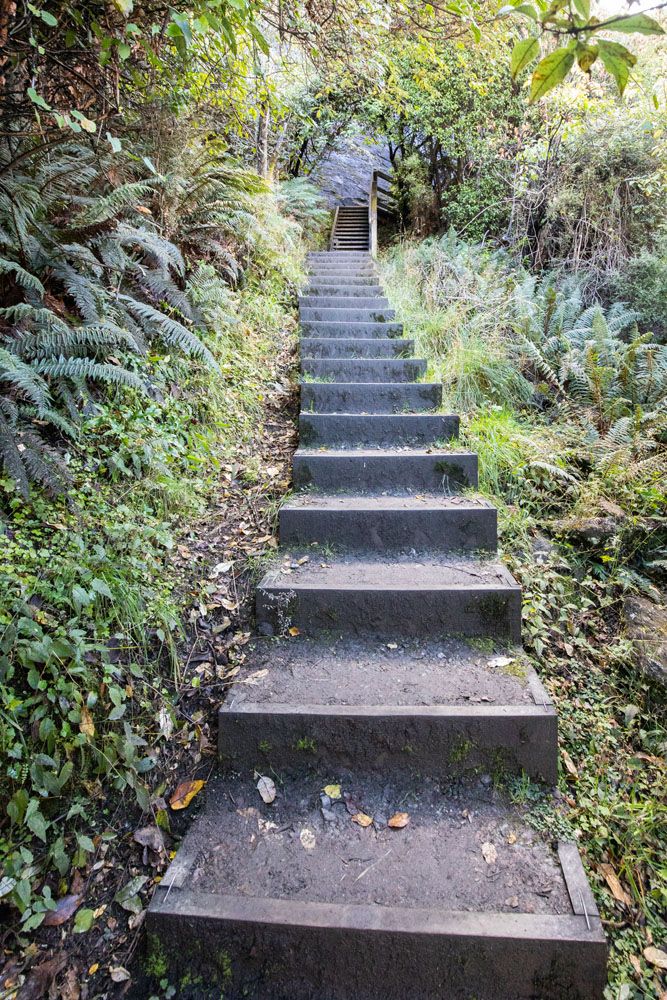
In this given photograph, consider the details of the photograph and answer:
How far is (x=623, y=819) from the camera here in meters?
1.85

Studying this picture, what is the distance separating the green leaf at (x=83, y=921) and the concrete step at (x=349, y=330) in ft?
15.0

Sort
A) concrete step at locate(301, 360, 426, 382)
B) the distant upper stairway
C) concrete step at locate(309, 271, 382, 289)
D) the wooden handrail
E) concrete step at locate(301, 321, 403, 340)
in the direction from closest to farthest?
concrete step at locate(301, 360, 426, 382) → concrete step at locate(301, 321, 403, 340) → concrete step at locate(309, 271, 382, 289) → the distant upper stairway → the wooden handrail

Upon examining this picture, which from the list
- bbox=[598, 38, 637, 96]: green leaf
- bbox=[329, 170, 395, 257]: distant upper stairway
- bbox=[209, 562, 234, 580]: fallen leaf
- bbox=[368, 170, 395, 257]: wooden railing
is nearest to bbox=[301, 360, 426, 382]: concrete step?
bbox=[209, 562, 234, 580]: fallen leaf

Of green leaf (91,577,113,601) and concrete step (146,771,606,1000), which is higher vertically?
green leaf (91,577,113,601)

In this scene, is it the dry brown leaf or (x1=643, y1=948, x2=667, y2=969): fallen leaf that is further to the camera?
the dry brown leaf

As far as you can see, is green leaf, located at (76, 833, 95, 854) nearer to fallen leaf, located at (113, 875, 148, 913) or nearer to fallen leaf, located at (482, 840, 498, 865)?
fallen leaf, located at (113, 875, 148, 913)

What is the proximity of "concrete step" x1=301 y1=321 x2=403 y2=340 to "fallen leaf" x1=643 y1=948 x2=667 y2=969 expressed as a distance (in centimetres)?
467

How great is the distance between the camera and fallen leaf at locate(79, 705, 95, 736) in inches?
68.9

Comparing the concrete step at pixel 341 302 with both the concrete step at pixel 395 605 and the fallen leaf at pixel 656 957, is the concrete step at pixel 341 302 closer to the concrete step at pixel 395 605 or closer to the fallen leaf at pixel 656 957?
the concrete step at pixel 395 605

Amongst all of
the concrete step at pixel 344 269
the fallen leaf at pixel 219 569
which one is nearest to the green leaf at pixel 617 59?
the fallen leaf at pixel 219 569

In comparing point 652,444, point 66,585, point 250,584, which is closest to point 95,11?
point 66,585

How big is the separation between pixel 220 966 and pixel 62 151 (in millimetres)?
4316

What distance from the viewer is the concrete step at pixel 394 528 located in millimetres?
2820

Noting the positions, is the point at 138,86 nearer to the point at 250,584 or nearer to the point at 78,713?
the point at 250,584
